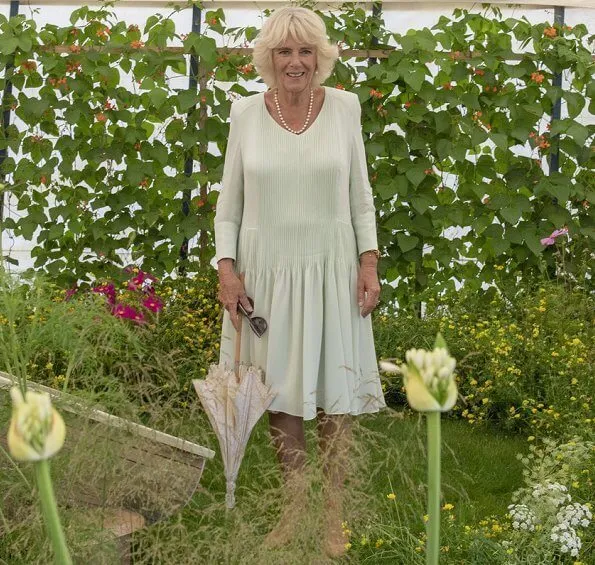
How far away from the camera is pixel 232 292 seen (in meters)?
2.90

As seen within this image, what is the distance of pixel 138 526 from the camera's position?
257cm

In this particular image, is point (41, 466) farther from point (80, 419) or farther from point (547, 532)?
point (547, 532)

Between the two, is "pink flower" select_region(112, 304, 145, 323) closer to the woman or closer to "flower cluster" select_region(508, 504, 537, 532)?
the woman

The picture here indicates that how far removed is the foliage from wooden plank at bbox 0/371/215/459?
1528 millimetres

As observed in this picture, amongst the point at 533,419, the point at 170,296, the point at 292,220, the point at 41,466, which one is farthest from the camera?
the point at 170,296

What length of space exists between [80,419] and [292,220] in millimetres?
797

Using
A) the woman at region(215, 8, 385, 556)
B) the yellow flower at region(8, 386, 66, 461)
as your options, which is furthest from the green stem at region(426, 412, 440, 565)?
the woman at region(215, 8, 385, 556)

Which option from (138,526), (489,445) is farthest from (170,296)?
(138,526)

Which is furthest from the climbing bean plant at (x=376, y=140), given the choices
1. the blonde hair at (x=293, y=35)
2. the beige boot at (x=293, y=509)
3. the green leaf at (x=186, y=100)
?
the beige boot at (x=293, y=509)

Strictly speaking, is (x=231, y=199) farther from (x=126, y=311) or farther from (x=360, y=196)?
(x=126, y=311)

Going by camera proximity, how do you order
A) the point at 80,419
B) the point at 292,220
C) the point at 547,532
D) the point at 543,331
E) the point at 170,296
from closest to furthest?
the point at 80,419
the point at 547,532
the point at 292,220
the point at 543,331
the point at 170,296

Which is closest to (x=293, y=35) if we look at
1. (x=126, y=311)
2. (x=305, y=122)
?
(x=305, y=122)

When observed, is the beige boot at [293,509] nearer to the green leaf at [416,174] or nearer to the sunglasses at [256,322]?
the sunglasses at [256,322]

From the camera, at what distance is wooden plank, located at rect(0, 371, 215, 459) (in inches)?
89.7
